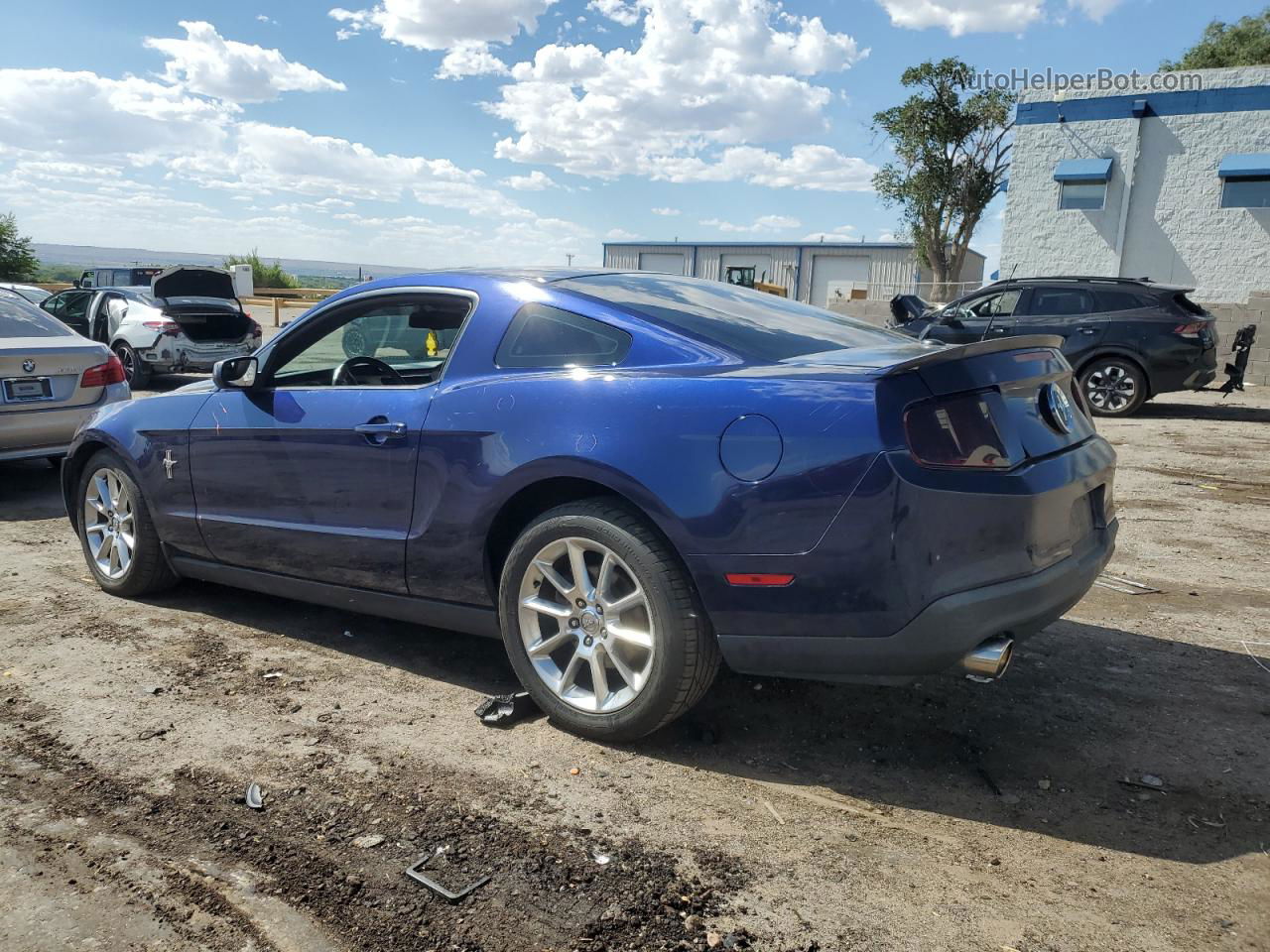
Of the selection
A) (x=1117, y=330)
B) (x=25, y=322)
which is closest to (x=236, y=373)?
(x=25, y=322)

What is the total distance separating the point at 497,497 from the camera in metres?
3.36

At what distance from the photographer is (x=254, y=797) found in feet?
9.39

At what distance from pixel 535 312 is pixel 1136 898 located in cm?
255

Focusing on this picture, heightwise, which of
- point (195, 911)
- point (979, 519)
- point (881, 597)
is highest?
point (979, 519)

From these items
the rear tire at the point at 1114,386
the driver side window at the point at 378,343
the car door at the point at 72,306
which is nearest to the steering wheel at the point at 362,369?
the driver side window at the point at 378,343

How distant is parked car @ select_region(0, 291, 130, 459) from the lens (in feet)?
23.2

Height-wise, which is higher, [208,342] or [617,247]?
[617,247]

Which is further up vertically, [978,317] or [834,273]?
[834,273]

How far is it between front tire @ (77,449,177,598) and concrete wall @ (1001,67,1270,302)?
2454 cm

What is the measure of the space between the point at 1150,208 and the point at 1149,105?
2.47m

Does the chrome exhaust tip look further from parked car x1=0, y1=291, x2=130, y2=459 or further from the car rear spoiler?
parked car x1=0, y1=291, x2=130, y2=459

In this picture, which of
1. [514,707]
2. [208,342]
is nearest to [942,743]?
[514,707]

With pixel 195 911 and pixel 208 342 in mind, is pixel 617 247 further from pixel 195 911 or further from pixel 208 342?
pixel 195 911

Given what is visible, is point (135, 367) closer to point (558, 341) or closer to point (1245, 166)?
point (558, 341)
